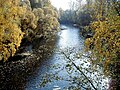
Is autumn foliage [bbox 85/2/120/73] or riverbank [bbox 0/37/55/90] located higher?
autumn foliage [bbox 85/2/120/73]

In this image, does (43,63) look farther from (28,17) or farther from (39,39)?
(39,39)

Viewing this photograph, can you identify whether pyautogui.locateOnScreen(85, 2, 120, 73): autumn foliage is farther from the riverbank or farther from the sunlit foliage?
the riverbank

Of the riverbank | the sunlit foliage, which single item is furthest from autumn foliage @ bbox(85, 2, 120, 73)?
the riverbank

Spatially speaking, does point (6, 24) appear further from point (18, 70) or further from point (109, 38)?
point (18, 70)

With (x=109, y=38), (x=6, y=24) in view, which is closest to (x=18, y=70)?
(x=6, y=24)

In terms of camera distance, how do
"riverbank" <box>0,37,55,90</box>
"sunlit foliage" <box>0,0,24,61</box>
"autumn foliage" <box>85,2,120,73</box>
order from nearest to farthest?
"autumn foliage" <box>85,2,120,73</box> < "sunlit foliage" <box>0,0,24,61</box> < "riverbank" <box>0,37,55,90</box>

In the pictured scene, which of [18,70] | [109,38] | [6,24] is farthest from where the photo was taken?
[18,70]

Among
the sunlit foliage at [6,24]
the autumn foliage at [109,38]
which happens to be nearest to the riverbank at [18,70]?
the sunlit foliage at [6,24]

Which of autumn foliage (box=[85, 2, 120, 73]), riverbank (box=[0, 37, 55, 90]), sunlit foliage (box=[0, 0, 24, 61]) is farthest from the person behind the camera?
riverbank (box=[0, 37, 55, 90])

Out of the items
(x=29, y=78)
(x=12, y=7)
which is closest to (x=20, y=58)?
(x=29, y=78)

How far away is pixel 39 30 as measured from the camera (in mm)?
61594

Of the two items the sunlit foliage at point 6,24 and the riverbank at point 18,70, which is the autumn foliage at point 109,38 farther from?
the riverbank at point 18,70

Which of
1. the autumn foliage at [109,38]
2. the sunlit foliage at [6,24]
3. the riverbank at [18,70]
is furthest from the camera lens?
the riverbank at [18,70]

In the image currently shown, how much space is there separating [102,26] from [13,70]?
28.3 meters
